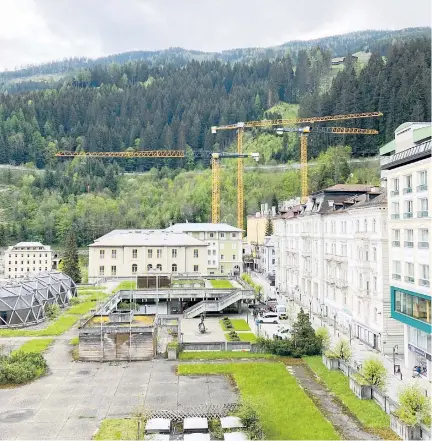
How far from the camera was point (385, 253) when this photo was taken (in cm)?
3997

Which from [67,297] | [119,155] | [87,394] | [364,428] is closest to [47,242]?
[119,155]

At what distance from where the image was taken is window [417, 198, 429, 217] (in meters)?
31.8

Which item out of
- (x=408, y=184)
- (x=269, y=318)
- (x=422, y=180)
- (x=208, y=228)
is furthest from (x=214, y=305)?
(x=208, y=228)

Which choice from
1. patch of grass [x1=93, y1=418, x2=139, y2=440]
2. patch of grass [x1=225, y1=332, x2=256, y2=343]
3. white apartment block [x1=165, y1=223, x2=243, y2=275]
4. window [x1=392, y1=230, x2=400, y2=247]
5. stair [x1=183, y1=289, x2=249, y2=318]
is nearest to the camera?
patch of grass [x1=93, y1=418, x2=139, y2=440]

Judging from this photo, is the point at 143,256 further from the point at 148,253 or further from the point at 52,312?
the point at 52,312

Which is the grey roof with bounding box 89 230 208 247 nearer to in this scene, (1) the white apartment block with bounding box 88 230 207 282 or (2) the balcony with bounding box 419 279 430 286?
(1) the white apartment block with bounding box 88 230 207 282

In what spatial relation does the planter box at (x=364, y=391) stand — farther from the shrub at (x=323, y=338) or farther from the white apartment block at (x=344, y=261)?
the white apartment block at (x=344, y=261)

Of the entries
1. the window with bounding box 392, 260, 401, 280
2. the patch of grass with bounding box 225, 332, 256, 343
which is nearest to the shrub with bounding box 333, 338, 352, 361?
the window with bounding box 392, 260, 401, 280

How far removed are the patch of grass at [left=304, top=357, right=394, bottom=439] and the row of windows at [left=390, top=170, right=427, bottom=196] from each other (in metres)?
12.4

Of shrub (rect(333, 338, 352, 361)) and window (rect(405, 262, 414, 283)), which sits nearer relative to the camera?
shrub (rect(333, 338, 352, 361))

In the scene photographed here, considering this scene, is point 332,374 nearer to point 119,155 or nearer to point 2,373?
point 2,373

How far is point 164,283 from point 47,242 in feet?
293

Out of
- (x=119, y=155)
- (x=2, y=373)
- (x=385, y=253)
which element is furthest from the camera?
(x=119, y=155)

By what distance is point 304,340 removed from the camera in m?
36.3
